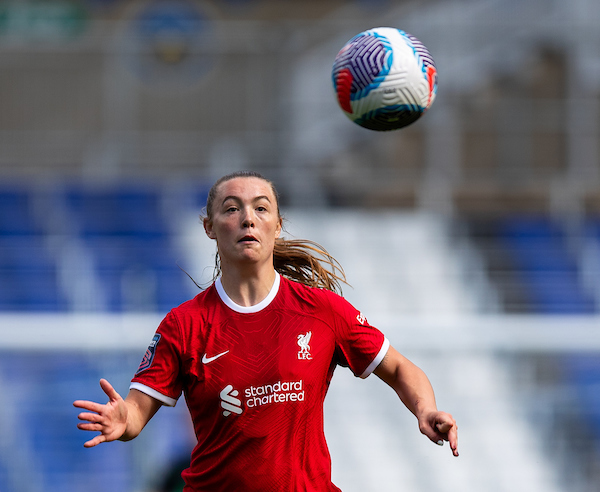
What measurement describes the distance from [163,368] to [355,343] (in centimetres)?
85

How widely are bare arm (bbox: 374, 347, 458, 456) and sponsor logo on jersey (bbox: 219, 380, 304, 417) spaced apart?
496 mm

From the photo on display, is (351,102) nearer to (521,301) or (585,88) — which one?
(521,301)

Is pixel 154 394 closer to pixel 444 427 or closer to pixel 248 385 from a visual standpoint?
pixel 248 385

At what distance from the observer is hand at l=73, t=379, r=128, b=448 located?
3.05 metres

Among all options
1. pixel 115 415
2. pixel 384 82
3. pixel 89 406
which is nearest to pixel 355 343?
pixel 115 415

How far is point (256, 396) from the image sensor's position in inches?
135

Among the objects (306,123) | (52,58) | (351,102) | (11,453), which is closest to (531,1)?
(306,123)

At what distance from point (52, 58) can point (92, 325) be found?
24.1 ft

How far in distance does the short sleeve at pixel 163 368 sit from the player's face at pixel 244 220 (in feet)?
1.36

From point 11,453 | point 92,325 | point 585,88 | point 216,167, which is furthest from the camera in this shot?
point 585,88

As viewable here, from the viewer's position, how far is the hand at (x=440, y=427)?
323 cm

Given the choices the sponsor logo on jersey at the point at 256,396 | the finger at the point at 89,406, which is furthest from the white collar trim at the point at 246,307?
the finger at the point at 89,406

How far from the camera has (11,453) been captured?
26.2ft

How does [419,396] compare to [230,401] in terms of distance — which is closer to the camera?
[230,401]
